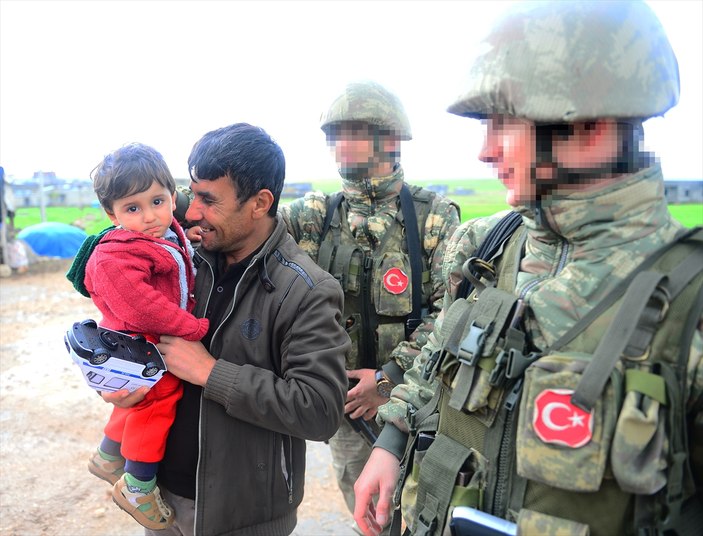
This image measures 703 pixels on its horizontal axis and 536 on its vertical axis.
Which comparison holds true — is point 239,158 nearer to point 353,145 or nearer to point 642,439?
point 353,145

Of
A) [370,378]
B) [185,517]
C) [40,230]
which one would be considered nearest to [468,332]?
[185,517]

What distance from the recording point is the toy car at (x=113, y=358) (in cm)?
192

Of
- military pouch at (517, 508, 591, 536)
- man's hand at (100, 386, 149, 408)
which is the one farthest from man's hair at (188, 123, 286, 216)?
military pouch at (517, 508, 591, 536)

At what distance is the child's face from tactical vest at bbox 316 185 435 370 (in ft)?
3.76

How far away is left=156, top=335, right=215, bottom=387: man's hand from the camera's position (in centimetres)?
195

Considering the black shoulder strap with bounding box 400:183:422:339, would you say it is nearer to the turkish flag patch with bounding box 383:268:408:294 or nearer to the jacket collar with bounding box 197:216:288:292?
the turkish flag patch with bounding box 383:268:408:294

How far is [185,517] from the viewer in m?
2.15

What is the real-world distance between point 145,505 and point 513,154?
1.78 metres

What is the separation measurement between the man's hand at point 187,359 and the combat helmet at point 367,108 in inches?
63.6

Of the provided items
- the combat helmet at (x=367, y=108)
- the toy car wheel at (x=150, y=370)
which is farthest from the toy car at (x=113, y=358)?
the combat helmet at (x=367, y=108)

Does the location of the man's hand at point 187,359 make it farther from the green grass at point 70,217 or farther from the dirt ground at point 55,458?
the green grass at point 70,217

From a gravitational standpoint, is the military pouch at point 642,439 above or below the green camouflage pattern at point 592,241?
below

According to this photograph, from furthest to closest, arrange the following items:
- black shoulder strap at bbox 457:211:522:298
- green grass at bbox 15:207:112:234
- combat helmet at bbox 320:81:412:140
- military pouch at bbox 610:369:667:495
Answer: green grass at bbox 15:207:112:234 → combat helmet at bbox 320:81:412:140 → black shoulder strap at bbox 457:211:522:298 → military pouch at bbox 610:369:667:495

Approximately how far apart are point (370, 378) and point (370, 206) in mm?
933
